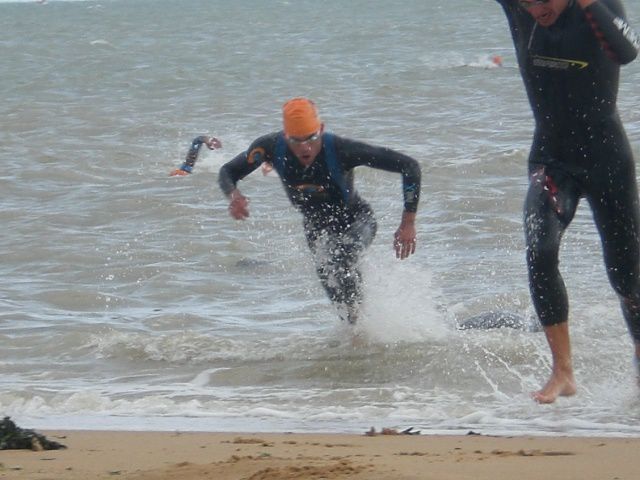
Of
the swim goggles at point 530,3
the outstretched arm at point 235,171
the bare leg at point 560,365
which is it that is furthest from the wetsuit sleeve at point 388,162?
the swim goggles at point 530,3

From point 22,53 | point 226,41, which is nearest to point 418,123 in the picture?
point 22,53

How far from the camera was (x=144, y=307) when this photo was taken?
9.68 metres

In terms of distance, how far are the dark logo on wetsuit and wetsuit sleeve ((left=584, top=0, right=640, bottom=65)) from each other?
156 mm

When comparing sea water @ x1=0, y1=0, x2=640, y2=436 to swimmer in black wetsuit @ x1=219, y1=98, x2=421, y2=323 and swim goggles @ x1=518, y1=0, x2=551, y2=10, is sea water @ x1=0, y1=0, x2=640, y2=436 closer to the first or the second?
swimmer in black wetsuit @ x1=219, y1=98, x2=421, y2=323

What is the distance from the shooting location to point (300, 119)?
741 centimetres

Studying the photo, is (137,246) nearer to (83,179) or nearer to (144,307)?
(144,307)

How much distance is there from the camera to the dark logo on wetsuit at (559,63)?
5.71 m

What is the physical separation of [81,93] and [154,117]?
6.32m

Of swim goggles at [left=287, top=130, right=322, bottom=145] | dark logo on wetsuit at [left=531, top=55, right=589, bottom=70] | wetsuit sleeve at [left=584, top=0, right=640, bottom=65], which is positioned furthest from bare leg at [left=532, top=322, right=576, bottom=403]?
swim goggles at [left=287, top=130, right=322, bottom=145]

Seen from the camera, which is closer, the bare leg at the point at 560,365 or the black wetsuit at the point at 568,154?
the black wetsuit at the point at 568,154

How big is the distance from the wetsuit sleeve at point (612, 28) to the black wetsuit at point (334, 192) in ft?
6.42

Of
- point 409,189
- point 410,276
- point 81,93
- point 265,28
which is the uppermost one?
point 409,189

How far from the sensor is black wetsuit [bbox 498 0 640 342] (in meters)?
5.72

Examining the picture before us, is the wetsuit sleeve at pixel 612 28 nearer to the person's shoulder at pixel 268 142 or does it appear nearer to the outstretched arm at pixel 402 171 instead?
the outstretched arm at pixel 402 171
